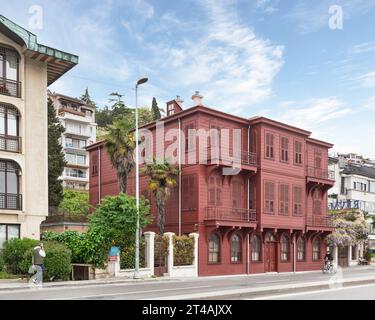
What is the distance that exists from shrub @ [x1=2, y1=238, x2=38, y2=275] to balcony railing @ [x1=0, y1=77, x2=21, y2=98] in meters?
8.30

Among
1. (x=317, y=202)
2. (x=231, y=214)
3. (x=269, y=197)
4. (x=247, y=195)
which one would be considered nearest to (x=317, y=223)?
(x=317, y=202)

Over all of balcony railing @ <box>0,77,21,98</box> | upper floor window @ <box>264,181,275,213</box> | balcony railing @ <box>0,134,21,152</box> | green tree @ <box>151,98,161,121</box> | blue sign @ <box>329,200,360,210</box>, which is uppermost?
green tree @ <box>151,98,161,121</box>

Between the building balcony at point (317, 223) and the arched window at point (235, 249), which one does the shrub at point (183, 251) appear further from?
the building balcony at point (317, 223)

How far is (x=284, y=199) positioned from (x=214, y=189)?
7.17 meters

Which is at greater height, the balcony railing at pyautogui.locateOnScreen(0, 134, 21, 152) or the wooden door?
the balcony railing at pyautogui.locateOnScreen(0, 134, 21, 152)

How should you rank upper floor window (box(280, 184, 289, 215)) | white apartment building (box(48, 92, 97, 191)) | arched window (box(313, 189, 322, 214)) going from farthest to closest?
white apartment building (box(48, 92, 97, 191)) → arched window (box(313, 189, 322, 214)) → upper floor window (box(280, 184, 289, 215))

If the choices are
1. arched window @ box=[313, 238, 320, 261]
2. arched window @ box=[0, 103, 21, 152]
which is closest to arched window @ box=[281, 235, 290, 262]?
arched window @ box=[313, 238, 320, 261]

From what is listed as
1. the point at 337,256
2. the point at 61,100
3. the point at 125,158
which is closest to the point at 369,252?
the point at 337,256

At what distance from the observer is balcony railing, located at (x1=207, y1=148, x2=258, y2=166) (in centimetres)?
3688

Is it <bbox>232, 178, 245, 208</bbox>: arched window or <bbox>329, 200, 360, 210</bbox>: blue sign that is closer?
<bbox>232, 178, 245, 208</bbox>: arched window

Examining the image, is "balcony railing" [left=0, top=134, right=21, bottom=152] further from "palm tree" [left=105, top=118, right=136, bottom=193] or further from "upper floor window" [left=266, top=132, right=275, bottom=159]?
"upper floor window" [left=266, top=132, right=275, bottom=159]

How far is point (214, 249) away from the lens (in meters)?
37.5

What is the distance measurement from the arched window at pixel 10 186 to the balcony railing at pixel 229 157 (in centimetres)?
1245

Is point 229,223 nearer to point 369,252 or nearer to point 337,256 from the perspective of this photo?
A: point 337,256
